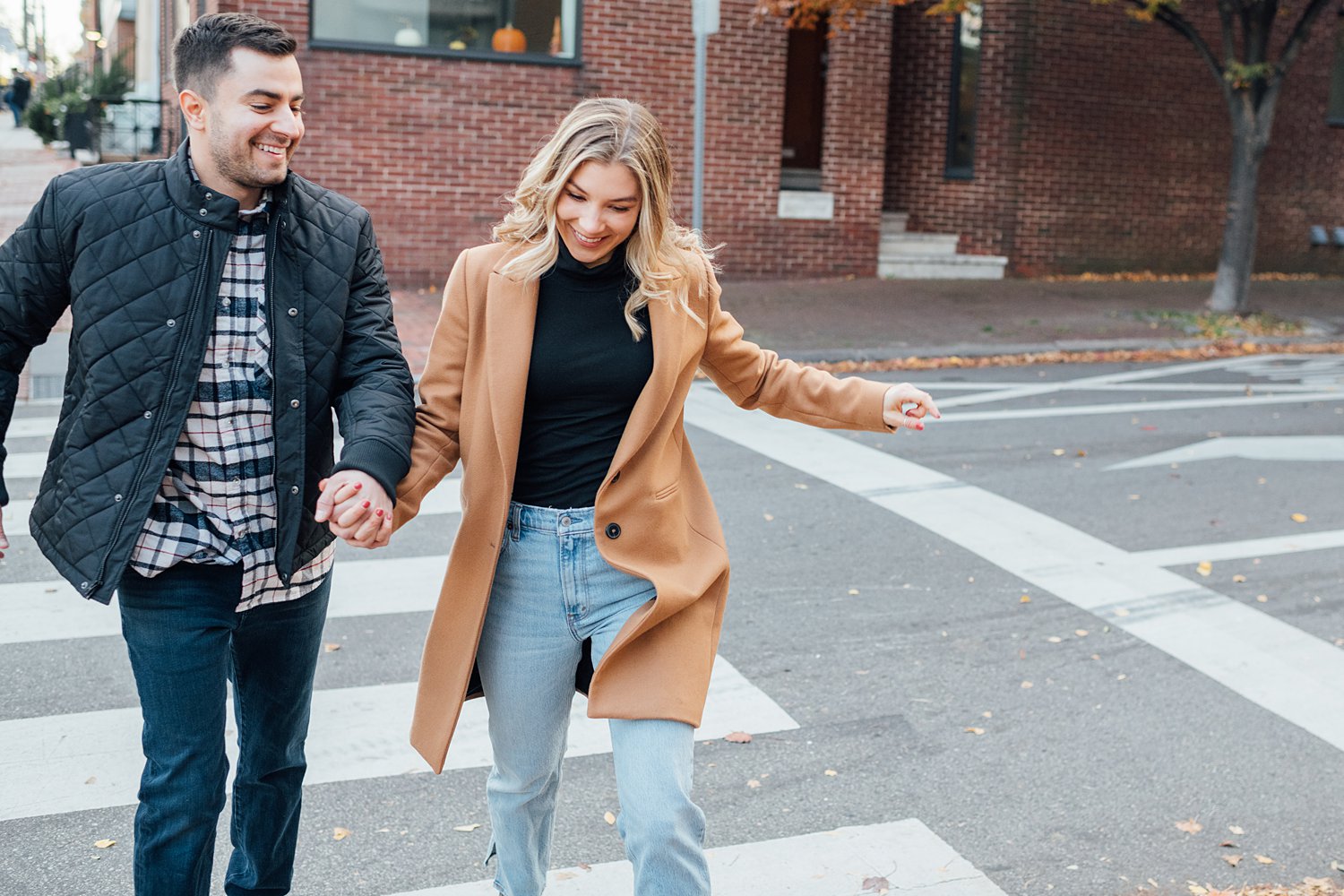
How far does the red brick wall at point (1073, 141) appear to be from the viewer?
17.8 metres

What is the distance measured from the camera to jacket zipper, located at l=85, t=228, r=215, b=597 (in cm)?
264

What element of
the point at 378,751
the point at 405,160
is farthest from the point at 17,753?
the point at 405,160

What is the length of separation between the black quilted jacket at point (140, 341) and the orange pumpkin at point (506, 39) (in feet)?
42.5

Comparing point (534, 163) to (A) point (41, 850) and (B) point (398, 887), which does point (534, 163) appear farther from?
(A) point (41, 850)

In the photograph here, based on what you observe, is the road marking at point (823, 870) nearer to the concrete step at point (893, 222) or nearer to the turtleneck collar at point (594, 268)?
the turtleneck collar at point (594, 268)

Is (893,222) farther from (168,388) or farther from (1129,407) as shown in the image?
(168,388)

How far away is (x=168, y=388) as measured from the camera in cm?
Result: 268

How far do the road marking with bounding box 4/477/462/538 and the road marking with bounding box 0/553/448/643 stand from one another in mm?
468

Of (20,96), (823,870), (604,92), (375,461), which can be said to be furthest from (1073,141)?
(20,96)

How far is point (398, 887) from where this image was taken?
3598 millimetres

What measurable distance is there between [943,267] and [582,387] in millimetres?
15405

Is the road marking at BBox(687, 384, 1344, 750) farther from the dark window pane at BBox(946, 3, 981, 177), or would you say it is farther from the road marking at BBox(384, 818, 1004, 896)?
the dark window pane at BBox(946, 3, 981, 177)

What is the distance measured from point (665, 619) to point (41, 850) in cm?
201

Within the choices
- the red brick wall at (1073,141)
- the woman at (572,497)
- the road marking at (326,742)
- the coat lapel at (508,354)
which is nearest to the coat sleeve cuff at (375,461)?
A: the woman at (572,497)
